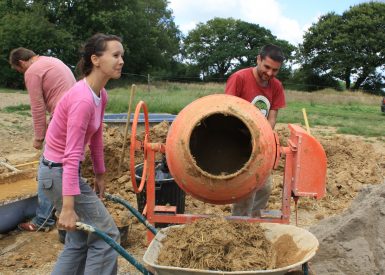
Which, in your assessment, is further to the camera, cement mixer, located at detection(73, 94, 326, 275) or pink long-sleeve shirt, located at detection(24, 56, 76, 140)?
pink long-sleeve shirt, located at detection(24, 56, 76, 140)

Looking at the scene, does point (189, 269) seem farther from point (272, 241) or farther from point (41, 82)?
point (41, 82)

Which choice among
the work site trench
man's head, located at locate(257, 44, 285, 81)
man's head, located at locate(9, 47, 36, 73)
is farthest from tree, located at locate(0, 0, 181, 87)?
man's head, located at locate(257, 44, 285, 81)

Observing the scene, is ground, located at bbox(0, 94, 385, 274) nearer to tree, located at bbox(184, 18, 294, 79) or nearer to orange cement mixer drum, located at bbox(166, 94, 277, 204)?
orange cement mixer drum, located at bbox(166, 94, 277, 204)

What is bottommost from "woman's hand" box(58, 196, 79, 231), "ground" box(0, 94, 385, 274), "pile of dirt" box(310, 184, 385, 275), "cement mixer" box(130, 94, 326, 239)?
"ground" box(0, 94, 385, 274)

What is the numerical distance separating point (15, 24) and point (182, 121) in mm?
31537

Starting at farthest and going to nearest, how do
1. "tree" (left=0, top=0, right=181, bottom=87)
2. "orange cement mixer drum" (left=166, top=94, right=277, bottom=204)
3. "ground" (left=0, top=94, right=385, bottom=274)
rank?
"tree" (left=0, top=0, right=181, bottom=87) < "ground" (left=0, top=94, right=385, bottom=274) < "orange cement mixer drum" (left=166, top=94, right=277, bottom=204)

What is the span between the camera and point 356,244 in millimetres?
2998

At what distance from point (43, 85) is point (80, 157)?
6.18 feet

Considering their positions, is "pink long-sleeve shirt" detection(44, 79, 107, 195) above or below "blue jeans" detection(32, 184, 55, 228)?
above

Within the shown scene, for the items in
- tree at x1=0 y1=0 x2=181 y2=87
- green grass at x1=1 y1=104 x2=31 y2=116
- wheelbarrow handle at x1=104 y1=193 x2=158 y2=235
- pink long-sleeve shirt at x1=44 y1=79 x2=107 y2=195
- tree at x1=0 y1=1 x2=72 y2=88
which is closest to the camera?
pink long-sleeve shirt at x1=44 y1=79 x2=107 y2=195

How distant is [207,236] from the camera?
2457mm

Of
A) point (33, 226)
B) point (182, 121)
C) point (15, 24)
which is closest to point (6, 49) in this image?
point (15, 24)

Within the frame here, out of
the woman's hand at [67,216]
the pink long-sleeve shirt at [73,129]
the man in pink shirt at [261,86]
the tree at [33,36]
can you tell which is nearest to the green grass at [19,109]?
the man in pink shirt at [261,86]

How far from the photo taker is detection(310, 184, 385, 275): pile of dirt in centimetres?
287
